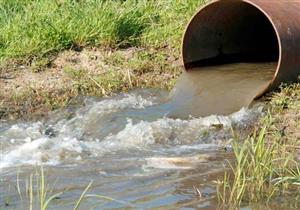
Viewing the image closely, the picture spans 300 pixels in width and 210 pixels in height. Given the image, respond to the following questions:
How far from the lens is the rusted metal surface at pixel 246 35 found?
6270 millimetres

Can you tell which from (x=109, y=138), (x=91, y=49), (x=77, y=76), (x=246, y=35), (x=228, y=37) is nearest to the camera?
(x=109, y=138)

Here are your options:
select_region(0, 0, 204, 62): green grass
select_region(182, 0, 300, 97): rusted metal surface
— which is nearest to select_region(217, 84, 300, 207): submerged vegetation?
select_region(182, 0, 300, 97): rusted metal surface

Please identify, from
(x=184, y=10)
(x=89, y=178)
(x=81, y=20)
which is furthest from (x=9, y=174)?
(x=184, y=10)

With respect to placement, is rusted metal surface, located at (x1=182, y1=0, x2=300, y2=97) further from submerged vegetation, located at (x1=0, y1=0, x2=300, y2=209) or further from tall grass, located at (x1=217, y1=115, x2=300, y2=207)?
tall grass, located at (x1=217, y1=115, x2=300, y2=207)

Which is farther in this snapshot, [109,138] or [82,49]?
[82,49]

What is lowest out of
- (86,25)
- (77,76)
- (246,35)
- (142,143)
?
(142,143)

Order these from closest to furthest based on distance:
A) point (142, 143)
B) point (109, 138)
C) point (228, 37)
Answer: point (142, 143)
point (109, 138)
point (228, 37)

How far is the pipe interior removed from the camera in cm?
717

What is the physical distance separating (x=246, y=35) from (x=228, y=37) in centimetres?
33

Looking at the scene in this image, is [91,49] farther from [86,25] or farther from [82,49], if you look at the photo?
[86,25]

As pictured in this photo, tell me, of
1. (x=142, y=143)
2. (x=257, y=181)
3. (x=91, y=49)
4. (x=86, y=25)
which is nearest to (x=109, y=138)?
(x=142, y=143)

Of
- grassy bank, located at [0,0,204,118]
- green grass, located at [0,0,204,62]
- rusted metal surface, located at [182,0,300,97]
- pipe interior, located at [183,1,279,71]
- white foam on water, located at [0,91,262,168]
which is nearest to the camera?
white foam on water, located at [0,91,262,168]

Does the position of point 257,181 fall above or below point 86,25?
below

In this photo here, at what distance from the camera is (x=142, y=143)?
5.62 meters
